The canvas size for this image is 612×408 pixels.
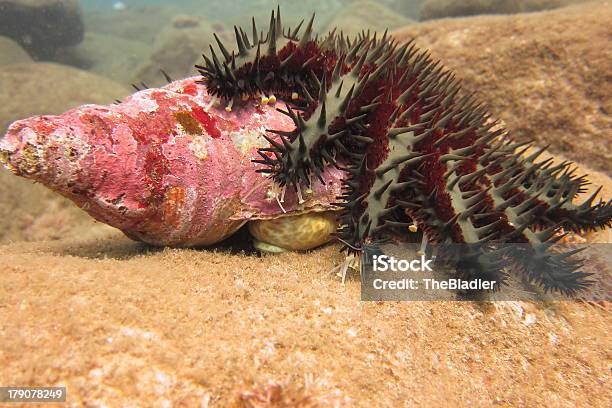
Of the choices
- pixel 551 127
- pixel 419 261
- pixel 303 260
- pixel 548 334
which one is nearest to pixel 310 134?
pixel 303 260

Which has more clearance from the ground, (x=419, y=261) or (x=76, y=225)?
(x=419, y=261)

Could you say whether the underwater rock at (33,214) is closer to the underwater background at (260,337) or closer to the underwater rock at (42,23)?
the underwater background at (260,337)

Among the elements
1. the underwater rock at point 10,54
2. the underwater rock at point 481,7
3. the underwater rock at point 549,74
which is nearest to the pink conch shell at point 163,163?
the underwater rock at point 549,74

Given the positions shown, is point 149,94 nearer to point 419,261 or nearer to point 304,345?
point 304,345

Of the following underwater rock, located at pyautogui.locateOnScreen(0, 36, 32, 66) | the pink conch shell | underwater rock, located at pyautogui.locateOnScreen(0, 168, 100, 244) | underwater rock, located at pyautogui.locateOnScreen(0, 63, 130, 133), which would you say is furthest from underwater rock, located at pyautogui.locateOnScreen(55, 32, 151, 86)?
the pink conch shell

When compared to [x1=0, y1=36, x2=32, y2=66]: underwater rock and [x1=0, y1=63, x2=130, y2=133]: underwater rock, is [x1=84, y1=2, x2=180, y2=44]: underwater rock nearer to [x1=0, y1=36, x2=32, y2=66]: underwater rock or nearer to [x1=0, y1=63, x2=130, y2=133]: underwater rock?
[x1=0, y1=36, x2=32, y2=66]: underwater rock
